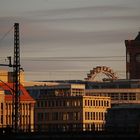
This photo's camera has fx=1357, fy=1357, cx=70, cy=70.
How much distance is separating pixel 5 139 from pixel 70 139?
8.65 meters

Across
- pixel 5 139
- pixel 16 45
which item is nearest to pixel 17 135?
pixel 5 139

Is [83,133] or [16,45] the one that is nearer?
[83,133]

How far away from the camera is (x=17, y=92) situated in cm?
18550

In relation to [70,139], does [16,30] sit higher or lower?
higher

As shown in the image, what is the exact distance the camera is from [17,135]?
164 m

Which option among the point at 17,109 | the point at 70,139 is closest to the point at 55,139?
the point at 70,139

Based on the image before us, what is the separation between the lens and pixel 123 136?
508 ft

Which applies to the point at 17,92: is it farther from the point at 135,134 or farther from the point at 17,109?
the point at 135,134

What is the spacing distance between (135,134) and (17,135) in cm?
1641

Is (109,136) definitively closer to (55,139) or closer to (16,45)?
(55,139)

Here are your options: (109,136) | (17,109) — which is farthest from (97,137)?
(17,109)

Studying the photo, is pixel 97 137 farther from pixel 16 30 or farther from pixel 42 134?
pixel 16 30

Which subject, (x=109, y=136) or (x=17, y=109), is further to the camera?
(x=17, y=109)

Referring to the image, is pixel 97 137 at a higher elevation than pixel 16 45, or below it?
below
